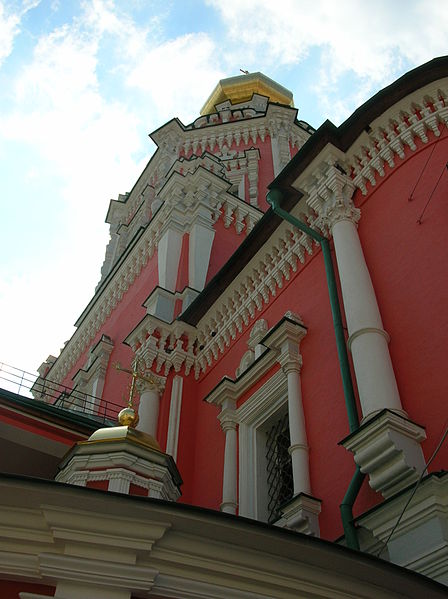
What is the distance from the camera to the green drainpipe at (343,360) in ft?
20.0

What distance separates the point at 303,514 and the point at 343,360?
5.44 feet

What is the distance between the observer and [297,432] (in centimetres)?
776

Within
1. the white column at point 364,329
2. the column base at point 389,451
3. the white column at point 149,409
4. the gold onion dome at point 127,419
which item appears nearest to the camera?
the column base at point 389,451

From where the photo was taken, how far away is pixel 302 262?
9.50m

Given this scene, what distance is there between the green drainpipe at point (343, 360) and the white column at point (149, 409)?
3647 mm

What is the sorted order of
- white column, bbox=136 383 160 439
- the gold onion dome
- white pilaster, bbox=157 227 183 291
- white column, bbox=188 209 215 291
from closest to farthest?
1. the gold onion dome
2. white column, bbox=136 383 160 439
3. white column, bbox=188 209 215 291
4. white pilaster, bbox=157 227 183 291

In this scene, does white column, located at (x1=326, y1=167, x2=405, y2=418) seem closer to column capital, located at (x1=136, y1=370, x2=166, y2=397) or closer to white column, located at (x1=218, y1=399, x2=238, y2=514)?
white column, located at (x1=218, y1=399, x2=238, y2=514)

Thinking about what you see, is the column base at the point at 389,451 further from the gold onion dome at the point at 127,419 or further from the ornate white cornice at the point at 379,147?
the ornate white cornice at the point at 379,147

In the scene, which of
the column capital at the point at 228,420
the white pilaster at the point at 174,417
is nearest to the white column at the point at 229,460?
the column capital at the point at 228,420

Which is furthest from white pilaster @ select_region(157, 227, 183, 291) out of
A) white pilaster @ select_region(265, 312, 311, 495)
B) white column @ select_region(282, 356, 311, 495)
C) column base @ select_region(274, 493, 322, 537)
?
column base @ select_region(274, 493, 322, 537)

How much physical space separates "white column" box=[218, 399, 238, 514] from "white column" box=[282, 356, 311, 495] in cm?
124

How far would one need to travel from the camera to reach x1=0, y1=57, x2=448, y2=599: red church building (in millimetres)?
4312

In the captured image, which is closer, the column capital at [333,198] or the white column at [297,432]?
the white column at [297,432]

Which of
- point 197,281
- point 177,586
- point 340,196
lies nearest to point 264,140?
point 197,281
